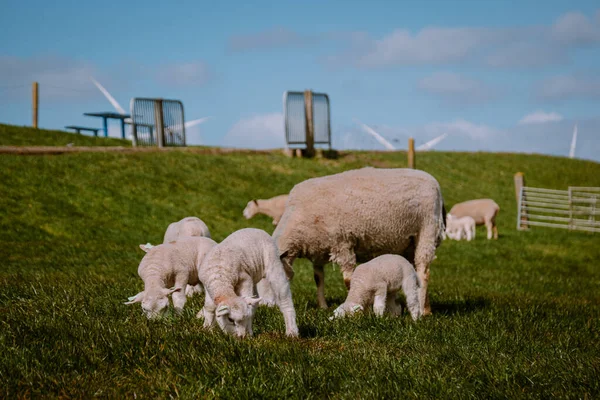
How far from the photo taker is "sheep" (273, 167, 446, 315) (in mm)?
9172

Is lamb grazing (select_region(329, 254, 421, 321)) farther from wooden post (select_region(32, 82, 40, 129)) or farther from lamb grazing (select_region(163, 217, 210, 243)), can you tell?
wooden post (select_region(32, 82, 40, 129))

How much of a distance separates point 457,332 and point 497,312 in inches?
77.2

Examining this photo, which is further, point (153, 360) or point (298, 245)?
point (298, 245)

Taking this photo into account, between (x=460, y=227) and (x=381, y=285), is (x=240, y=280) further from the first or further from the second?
(x=460, y=227)

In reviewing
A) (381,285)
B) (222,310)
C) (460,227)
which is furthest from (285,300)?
(460,227)

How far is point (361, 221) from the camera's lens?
9250 mm

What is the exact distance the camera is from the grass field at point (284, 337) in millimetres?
4754

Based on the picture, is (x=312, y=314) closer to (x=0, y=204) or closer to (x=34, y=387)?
(x=34, y=387)

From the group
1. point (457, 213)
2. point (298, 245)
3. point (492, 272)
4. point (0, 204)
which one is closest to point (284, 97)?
point (457, 213)

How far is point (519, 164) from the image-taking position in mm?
42938

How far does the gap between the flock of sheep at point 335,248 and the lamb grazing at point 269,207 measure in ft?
32.6

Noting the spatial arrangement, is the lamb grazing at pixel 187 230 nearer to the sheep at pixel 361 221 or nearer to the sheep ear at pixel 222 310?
the sheep at pixel 361 221

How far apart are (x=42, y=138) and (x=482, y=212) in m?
19.1

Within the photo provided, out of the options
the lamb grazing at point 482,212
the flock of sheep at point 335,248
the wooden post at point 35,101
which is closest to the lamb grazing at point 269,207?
the lamb grazing at point 482,212
